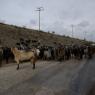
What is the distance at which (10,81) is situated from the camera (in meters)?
14.7

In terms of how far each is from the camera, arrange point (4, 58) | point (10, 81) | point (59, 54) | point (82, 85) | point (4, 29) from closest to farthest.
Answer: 1. point (82, 85)
2. point (10, 81)
3. point (4, 58)
4. point (59, 54)
5. point (4, 29)

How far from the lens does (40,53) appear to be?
110 feet

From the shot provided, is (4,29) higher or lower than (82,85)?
higher

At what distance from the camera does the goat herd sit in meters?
21.5

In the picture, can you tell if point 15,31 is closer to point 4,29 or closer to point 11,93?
point 4,29

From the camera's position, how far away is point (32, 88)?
41.3 feet

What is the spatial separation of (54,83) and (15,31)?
33.3 m

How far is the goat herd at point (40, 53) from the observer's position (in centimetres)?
2153

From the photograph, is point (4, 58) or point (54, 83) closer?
point (54, 83)

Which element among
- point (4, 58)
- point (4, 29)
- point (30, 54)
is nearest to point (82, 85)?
point (30, 54)

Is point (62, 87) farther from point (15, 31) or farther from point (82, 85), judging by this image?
point (15, 31)

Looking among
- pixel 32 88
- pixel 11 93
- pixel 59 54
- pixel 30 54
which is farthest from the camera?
pixel 59 54

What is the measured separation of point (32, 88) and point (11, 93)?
1.39 metres

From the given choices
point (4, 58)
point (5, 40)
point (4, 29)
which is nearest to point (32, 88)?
point (4, 58)
